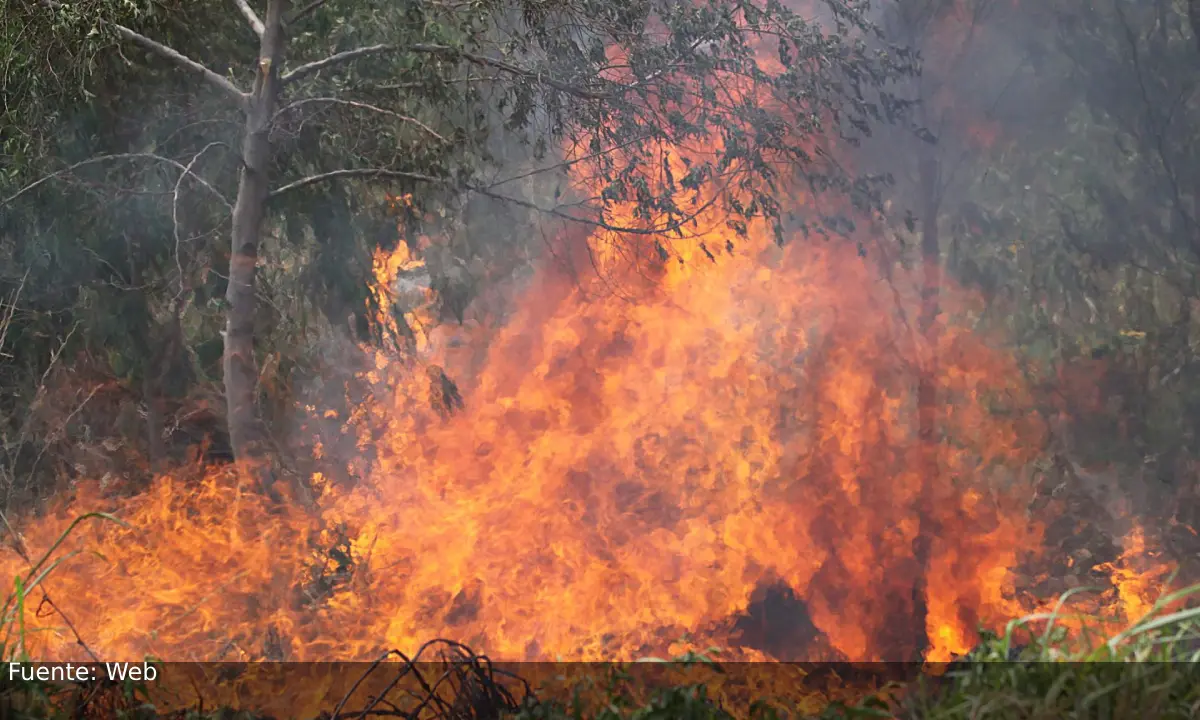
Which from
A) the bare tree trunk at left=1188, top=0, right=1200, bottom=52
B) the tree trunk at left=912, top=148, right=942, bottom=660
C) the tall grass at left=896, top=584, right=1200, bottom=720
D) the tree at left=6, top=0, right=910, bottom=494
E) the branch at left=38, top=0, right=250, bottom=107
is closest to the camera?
the tall grass at left=896, top=584, right=1200, bottom=720

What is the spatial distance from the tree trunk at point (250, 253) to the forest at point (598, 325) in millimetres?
19

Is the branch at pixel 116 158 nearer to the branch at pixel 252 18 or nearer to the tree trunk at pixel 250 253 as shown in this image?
the tree trunk at pixel 250 253

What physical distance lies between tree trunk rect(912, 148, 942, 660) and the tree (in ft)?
3.36

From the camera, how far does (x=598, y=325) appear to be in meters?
6.06

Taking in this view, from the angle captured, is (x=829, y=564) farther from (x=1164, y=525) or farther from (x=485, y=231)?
(x=485, y=231)

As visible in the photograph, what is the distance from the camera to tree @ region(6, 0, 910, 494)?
4.84 m

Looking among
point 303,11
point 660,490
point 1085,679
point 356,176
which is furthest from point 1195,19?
point 1085,679

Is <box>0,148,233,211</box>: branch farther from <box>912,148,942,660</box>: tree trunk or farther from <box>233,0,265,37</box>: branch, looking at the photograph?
<box>912,148,942,660</box>: tree trunk

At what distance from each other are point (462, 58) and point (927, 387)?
11.3 feet

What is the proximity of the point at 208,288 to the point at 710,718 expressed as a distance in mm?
4694

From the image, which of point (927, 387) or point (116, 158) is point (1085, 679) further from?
point (116, 158)

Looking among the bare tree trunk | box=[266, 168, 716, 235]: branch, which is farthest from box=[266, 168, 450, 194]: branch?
the bare tree trunk

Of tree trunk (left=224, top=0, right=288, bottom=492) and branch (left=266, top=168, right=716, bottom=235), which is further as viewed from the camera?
branch (left=266, top=168, right=716, bottom=235)

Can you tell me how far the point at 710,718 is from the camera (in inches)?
61.7
